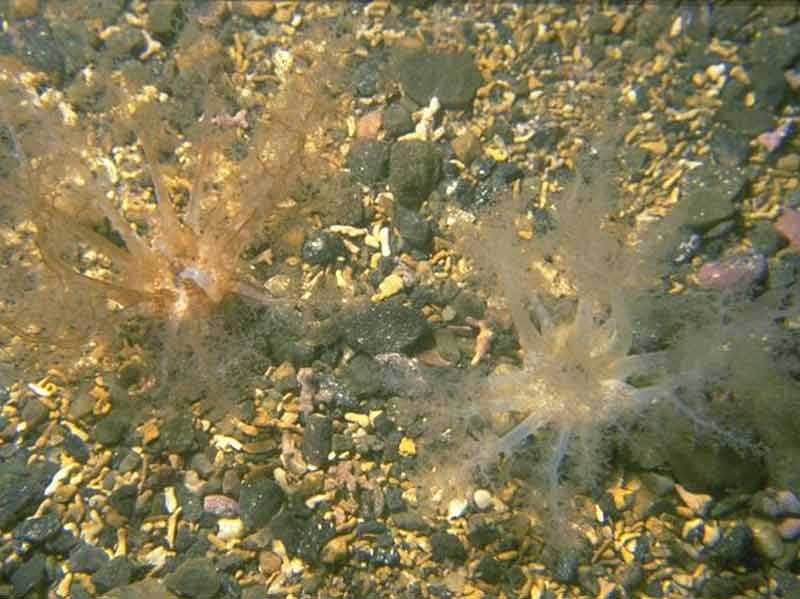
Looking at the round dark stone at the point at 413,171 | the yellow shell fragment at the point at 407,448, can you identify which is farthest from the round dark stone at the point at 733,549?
the round dark stone at the point at 413,171

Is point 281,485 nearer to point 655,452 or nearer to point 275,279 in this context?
point 275,279

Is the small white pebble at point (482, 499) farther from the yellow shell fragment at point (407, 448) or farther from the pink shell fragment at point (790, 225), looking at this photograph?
the pink shell fragment at point (790, 225)

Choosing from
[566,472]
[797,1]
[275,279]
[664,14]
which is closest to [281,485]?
[275,279]

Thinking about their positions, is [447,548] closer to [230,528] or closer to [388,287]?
[230,528]

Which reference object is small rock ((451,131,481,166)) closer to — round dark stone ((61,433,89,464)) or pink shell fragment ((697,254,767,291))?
pink shell fragment ((697,254,767,291))

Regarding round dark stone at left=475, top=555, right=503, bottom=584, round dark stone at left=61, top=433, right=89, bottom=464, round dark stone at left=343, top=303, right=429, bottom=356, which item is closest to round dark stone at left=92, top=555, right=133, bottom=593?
round dark stone at left=61, top=433, right=89, bottom=464

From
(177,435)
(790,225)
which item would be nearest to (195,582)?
(177,435)
